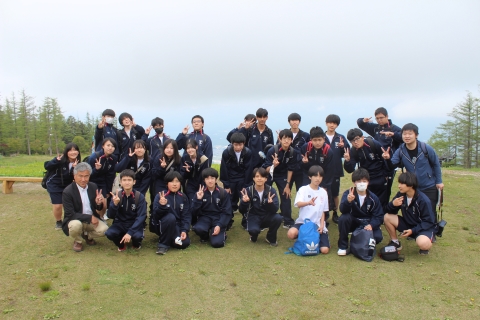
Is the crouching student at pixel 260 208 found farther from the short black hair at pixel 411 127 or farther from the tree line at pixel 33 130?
the tree line at pixel 33 130

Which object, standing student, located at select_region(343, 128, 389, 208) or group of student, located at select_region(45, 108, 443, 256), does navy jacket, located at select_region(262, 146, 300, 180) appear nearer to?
group of student, located at select_region(45, 108, 443, 256)

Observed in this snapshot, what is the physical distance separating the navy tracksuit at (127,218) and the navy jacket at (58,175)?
1.72m

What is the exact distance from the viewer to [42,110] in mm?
49438

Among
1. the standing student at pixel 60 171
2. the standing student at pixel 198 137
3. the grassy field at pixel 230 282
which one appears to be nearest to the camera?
the grassy field at pixel 230 282

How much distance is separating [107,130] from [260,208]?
4.47 m

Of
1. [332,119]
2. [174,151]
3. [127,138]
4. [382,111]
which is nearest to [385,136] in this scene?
[382,111]

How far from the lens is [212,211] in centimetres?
730

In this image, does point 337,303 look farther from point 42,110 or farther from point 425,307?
point 42,110

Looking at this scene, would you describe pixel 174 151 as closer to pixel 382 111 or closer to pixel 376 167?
pixel 376 167

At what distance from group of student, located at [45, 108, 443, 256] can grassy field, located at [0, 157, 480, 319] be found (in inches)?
17.7

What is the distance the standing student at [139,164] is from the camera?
7.70 m

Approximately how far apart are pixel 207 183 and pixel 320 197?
2326mm

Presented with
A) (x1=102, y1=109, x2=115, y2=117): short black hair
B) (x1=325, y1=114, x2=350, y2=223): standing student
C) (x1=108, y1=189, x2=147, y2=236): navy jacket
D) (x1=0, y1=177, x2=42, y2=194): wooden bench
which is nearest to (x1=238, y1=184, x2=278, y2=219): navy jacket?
(x1=325, y1=114, x2=350, y2=223): standing student

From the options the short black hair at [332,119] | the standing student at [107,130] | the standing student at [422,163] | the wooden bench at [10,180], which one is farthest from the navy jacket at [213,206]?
the wooden bench at [10,180]
